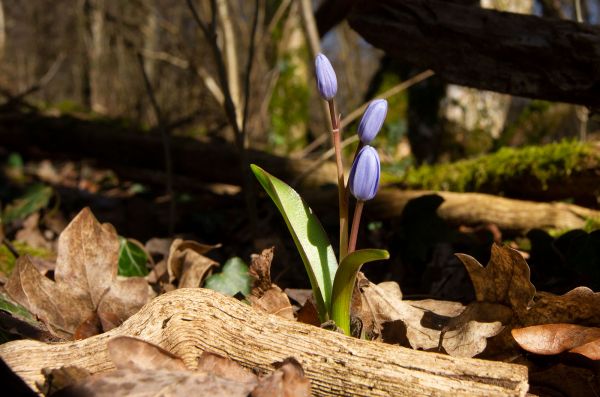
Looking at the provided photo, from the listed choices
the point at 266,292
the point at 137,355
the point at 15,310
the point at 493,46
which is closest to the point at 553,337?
the point at 266,292

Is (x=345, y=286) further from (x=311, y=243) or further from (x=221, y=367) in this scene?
(x=221, y=367)

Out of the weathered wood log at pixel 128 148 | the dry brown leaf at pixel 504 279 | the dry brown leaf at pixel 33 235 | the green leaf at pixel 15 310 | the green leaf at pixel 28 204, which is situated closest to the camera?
the dry brown leaf at pixel 504 279

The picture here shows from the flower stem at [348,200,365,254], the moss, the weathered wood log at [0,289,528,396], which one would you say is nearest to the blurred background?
the moss

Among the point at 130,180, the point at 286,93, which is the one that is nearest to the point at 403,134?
the point at 286,93

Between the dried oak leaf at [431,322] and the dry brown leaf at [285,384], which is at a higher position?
the dry brown leaf at [285,384]

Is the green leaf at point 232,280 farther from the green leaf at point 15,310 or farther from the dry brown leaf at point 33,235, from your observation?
the dry brown leaf at point 33,235

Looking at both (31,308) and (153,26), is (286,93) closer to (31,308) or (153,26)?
(31,308)

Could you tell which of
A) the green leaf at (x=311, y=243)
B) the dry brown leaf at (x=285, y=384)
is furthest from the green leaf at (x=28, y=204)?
the dry brown leaf at (x=285, y=384)
